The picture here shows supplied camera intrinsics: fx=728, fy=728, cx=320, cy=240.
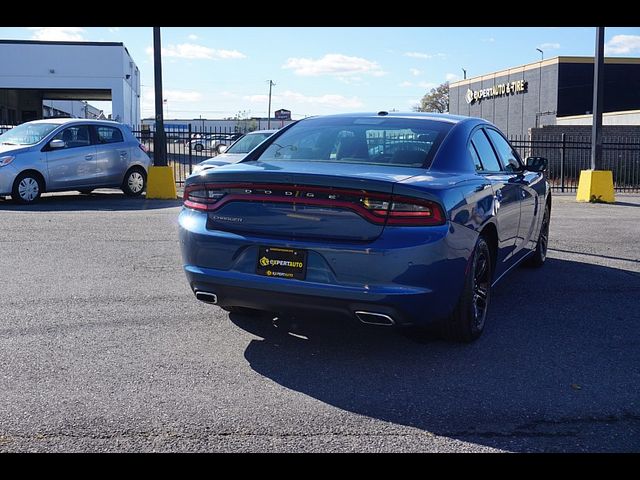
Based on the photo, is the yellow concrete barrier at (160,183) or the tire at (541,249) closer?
the tire at (541,249)

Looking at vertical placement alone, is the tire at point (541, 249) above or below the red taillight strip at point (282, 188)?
below

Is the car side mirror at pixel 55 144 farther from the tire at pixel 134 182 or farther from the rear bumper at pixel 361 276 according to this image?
the rear bumper at pixel 361 276

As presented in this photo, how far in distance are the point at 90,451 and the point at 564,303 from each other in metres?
4.43

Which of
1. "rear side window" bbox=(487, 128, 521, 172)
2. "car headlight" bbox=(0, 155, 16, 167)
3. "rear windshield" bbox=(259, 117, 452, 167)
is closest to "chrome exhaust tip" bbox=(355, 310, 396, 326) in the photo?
"rear windshield" bbox=(259, 117, 452, 167)

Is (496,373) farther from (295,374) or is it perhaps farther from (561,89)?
(561,89)

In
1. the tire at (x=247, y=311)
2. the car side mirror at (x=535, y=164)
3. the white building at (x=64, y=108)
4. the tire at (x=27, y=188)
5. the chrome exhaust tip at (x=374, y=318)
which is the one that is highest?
the white building at (x=64, y=108)

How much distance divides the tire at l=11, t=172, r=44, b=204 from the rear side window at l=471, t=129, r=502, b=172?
33.6 feet

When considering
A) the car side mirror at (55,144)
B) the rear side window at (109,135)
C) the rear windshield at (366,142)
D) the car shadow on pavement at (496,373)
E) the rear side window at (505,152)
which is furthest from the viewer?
the rear side window at (109,135)

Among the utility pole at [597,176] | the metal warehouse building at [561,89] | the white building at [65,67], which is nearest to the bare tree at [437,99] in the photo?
the metal warehouse building at [561,89]

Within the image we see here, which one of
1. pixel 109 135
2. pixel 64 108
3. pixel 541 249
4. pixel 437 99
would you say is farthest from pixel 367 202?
pixel 437 99

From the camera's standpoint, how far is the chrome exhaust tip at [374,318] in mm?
4358
